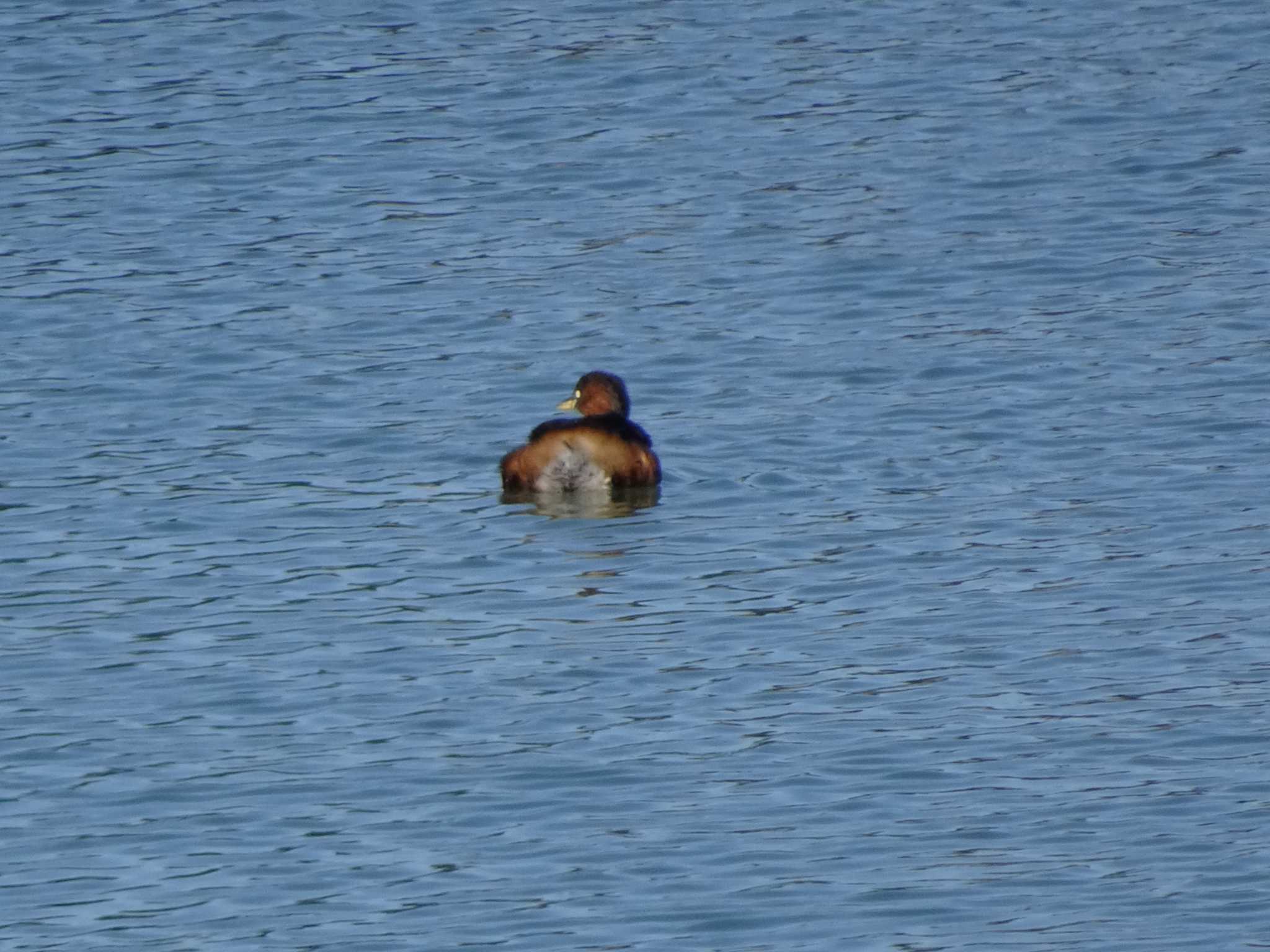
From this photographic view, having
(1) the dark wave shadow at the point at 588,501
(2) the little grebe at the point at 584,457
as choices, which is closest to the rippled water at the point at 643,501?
(1) the dark wave shadow at the point at 588,501

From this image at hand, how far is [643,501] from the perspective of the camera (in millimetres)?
14805

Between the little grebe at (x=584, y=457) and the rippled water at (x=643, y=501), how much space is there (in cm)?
21

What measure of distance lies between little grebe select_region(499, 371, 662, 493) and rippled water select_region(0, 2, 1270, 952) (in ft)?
0.69

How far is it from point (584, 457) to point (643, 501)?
40 cm

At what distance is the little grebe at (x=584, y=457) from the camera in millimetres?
14672

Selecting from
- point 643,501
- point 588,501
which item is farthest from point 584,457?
point 643,501

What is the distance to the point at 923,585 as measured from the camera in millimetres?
12844

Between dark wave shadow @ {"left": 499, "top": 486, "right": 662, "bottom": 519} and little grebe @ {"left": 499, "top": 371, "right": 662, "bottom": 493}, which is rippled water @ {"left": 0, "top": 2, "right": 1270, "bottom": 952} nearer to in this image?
dark wave shadow @ {"left": 499, "top": 486, "right": 662, "bottom": 519}

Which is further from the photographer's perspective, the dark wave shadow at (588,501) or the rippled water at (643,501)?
the dark wave shadow at (588,501)

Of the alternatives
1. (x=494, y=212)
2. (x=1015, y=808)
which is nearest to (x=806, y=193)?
(x=494, y=212)

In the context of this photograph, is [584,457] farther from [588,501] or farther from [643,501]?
[643,501]

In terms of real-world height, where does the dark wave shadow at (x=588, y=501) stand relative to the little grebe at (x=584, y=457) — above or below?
below

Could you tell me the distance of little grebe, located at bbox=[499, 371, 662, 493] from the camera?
48.1 ft

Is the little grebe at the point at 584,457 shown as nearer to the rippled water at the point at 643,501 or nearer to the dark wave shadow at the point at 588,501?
the dark wave shadow at the point at 588,501
